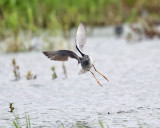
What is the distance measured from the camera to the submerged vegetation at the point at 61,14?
14.0 feet

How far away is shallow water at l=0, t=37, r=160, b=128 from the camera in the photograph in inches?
67.2

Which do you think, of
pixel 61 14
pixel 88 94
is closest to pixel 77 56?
pixel 88 94

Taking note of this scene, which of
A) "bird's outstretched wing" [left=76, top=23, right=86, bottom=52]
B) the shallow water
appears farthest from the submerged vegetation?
"bird's outstretched wing" [left=76, top=23, right=86, bottom=52]

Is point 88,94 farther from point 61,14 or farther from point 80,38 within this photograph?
point 61,14

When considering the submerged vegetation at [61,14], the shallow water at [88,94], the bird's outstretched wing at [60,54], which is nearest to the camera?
the shallow water at [88,94]

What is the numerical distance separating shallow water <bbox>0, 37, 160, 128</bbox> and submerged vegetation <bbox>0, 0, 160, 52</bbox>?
70 centimetres

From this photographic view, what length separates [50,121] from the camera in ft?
5.54

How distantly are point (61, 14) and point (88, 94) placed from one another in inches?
132

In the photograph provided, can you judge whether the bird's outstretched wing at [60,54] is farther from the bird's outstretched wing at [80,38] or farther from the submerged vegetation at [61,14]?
the submerged vegetation at [61,14]

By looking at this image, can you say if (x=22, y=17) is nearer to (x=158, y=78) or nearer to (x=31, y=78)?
(x=31, y=78)

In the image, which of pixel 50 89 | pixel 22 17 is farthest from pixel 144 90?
pixel 22 17

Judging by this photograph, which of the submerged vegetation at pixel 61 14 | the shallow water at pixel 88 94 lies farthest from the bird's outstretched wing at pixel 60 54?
the submerged vegetation at pixel 61 14

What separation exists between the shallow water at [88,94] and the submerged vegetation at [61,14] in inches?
27.6

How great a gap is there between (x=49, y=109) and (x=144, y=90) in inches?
22.3
